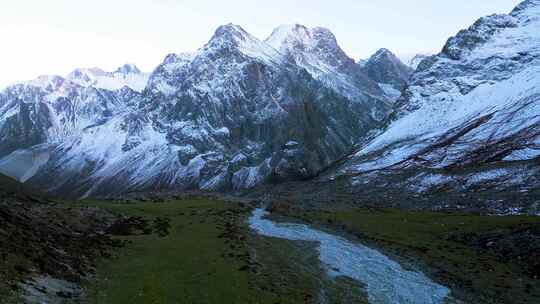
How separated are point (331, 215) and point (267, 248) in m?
50.7

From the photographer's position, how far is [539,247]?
60656 millimetres

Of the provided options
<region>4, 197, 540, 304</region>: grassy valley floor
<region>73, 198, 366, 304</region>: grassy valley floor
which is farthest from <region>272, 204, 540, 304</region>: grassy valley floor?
<region>73, 198, 366, 304</region>: grassy valley floor

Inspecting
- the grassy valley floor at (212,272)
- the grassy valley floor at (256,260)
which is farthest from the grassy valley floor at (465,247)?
the grassy valley floor at (212,272)

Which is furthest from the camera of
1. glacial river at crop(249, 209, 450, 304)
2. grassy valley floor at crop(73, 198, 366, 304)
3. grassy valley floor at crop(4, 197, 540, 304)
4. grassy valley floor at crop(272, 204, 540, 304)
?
grassy valley floor at crop(272, 204, 540, 304)

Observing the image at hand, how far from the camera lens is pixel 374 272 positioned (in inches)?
2138

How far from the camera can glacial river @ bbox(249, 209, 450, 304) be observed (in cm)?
4475

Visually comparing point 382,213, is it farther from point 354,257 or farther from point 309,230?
point 354,257

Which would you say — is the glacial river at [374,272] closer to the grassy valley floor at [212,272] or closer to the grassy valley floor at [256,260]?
the grassy valley floor at [256,260]

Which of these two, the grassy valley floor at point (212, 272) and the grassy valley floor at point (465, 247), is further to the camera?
the grassy valley floor at point (465, 247)

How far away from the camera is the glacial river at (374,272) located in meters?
44.8

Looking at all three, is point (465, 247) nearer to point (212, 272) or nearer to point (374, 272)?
point (374, 272)

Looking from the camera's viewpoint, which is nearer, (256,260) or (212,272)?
(212,272)

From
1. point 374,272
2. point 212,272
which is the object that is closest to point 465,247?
point 374,272

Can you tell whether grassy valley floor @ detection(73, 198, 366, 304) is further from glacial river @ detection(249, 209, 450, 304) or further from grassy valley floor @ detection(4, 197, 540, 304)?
glacial river @ detection(249, 209, 450, 304)
